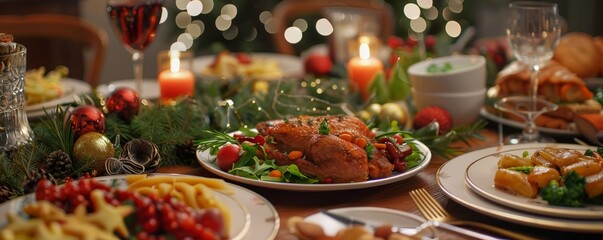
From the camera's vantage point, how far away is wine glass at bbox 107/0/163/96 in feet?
5.74

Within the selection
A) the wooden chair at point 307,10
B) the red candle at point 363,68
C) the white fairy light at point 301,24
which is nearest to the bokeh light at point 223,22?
the white fairy light at point 301,24

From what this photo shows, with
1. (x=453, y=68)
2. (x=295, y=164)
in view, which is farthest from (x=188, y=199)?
(x=453, y=68)

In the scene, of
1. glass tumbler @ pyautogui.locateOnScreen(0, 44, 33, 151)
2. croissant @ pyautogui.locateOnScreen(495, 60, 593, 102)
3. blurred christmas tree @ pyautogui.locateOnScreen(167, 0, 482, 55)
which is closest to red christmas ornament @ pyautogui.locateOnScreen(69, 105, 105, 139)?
glass tumbler @ pyautogui.locateOnScreen(0, 44, 33, 151)

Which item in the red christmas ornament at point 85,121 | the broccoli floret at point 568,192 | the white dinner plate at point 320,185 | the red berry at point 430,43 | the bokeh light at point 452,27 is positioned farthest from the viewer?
the bokeh light at point 452,27

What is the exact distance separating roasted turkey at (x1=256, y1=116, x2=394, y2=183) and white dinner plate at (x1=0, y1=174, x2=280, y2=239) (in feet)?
0.50

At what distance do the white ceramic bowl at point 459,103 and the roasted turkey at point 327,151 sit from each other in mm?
408

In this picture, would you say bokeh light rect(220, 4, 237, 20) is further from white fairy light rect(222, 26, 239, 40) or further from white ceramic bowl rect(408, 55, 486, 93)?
white ceramic bowl rect(408, 55, 486, 93)

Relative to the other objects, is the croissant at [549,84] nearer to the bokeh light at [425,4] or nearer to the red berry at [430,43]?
the red berry at [430,43]

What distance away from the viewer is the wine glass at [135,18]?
1750 millimetres

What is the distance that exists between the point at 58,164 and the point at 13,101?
148mm

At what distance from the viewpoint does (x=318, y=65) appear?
7.84 feet

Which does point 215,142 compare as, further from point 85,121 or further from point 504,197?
point 504,197

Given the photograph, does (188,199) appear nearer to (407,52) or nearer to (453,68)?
(453,68)

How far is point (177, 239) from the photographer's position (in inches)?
35.5
